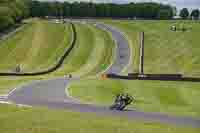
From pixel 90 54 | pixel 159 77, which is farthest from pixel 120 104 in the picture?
pixel 90 54

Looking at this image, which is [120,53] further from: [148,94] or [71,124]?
[71,124]

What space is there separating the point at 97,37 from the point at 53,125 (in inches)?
3075

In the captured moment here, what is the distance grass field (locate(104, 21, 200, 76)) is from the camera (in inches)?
3034

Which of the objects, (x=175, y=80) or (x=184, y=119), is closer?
(x=184, y=119)

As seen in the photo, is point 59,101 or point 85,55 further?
point 85,55

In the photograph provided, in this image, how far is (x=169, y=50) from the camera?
89.9m

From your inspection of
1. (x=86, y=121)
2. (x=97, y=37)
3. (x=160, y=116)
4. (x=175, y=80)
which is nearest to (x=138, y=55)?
(x=97, y=37)

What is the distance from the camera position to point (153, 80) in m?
60.1

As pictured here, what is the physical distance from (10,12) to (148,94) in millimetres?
80964

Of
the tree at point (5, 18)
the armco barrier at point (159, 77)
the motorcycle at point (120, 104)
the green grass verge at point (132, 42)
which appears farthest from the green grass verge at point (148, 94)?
the tree at point (5, 18)

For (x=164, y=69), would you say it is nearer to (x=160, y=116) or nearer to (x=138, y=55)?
(x=138, y=55)

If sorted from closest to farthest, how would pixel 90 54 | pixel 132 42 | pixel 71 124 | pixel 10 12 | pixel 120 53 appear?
pixel 71 124, pixel 90 54, pixel 120 53, pixel 132 42, pixel 10 12

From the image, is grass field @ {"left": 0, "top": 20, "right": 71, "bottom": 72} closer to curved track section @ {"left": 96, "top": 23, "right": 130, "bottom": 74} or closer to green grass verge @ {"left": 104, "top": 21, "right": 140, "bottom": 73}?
curved track section @ {"left": 96, "top": 23, "right": 130, "bottom": 74}

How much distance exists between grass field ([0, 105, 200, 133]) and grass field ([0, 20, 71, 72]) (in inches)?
1775
